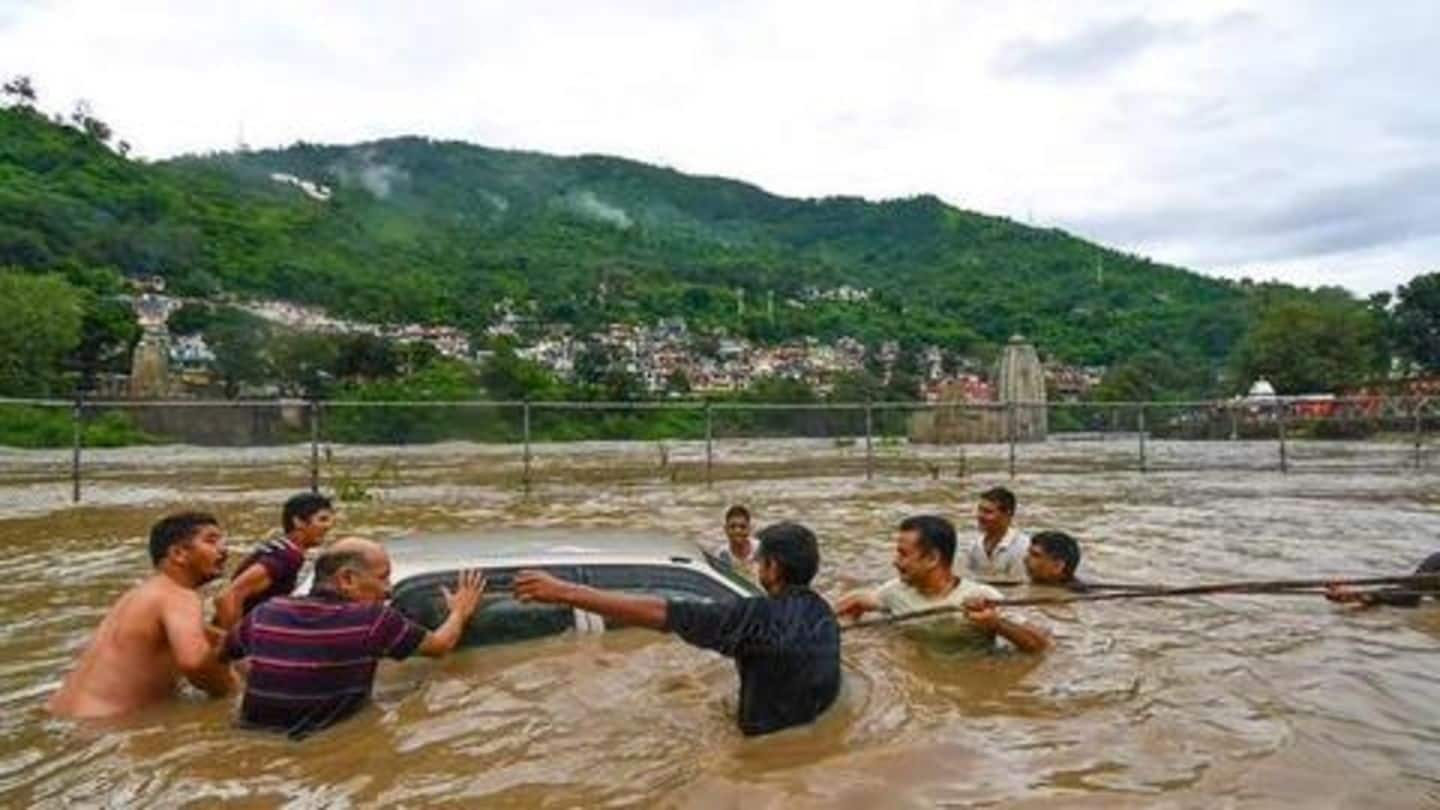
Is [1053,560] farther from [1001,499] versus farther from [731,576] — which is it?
[731,576]

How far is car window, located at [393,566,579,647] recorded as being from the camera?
5309mm

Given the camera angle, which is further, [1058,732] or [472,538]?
[472,538]

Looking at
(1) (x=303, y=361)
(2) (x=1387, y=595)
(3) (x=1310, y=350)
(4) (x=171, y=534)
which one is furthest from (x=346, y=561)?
(3) (x=1310, y=350)

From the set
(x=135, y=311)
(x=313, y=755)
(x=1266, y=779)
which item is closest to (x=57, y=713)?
(x=313, y=755)

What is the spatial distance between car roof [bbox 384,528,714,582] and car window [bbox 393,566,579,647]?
0.16 ft

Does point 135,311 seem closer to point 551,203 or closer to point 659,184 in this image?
point 551,203

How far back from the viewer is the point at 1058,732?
208 inches

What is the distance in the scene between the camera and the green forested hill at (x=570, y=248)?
83.0 m

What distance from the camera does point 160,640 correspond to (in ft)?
17.4

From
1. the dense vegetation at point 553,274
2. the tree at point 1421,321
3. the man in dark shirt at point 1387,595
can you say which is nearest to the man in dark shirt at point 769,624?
the man in dark shirt at point 1387,595

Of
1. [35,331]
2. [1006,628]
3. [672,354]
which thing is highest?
[672,354]

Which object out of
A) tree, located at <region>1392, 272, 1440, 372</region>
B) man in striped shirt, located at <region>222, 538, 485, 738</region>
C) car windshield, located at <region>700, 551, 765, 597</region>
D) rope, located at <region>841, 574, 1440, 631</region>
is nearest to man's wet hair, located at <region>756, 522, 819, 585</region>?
car windshield, located at <region>700, 551, 765, 597</region>

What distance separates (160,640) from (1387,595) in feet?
24.6

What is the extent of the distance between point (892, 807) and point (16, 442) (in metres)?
35.6
